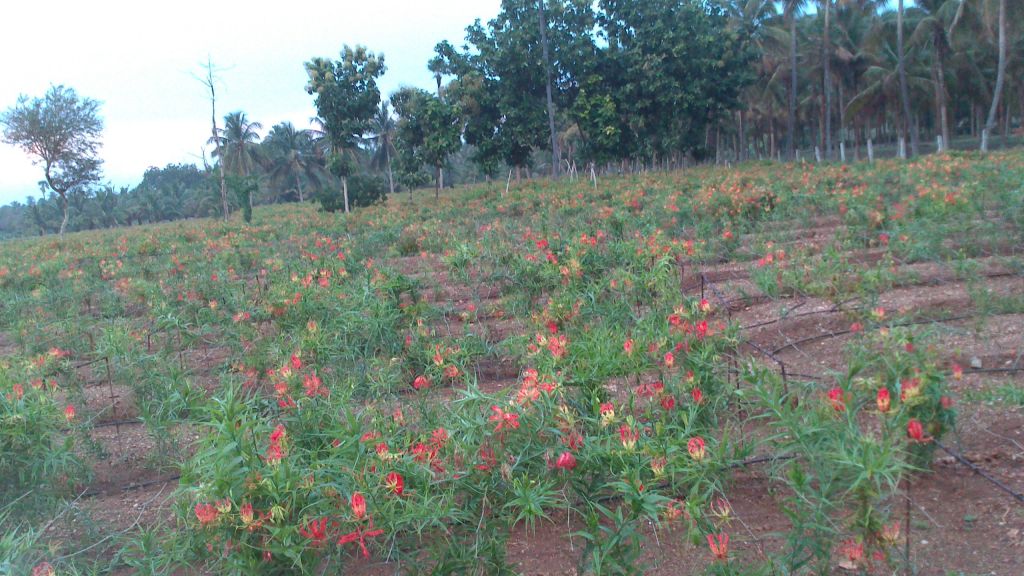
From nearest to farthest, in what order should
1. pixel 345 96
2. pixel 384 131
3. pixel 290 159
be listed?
pixel 345 96, pixel 384 131, pixel 290 159

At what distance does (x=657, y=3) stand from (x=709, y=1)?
122 inches

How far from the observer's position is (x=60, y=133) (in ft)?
78.2

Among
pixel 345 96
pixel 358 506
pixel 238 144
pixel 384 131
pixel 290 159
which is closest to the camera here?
pixel 358 506

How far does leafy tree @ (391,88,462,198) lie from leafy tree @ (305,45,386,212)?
3.56ft

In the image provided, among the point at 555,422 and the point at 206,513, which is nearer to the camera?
the point at 206,513

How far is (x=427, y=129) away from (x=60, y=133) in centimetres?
1222

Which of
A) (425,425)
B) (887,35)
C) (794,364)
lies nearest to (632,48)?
(887,35)

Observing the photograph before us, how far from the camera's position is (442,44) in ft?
70.4

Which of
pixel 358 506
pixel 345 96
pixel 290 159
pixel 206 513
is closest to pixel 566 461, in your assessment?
pixel 358 506

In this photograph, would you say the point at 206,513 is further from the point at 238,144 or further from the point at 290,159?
the point at 290,159

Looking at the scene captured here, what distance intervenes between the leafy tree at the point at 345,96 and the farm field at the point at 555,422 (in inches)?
563

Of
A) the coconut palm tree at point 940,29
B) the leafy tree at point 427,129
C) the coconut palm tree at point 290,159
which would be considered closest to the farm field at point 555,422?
the leafy tree at point 427,129

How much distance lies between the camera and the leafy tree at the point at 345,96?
19688 mm

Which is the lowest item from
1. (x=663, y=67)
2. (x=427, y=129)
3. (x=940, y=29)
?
(x=427, y=129)
